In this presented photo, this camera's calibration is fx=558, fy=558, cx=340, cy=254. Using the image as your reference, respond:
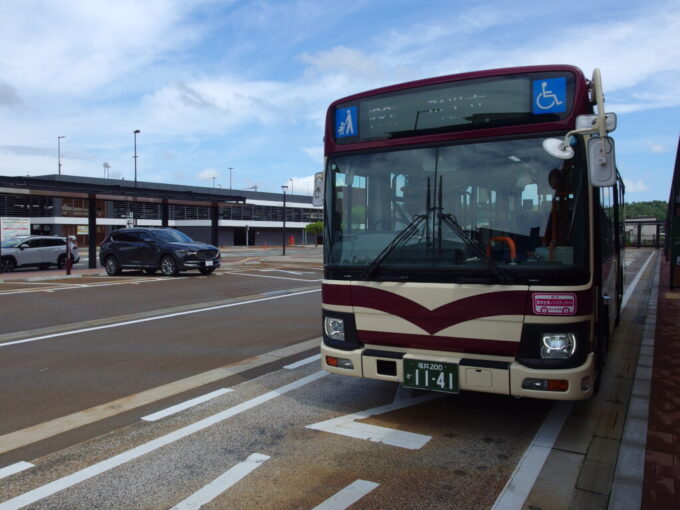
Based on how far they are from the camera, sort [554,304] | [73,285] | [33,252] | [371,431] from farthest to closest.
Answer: [33,252], [73,285], [371,431], [554,304]

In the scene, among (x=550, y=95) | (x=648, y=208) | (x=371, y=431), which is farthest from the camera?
(x=648, y=208)

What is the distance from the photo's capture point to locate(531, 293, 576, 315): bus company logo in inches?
162

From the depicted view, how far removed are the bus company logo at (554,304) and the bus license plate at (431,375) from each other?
78 centimetres

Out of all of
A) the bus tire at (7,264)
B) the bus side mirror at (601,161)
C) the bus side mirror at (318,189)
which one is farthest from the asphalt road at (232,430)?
the bus tire at (7,264)

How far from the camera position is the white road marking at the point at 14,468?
12.7 ft

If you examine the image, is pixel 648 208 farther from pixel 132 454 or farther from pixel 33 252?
pixel 132 454

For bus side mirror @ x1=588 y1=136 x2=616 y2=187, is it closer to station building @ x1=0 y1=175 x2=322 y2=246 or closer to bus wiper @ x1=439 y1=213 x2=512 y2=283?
bus wiper @ x1=439 y1=213 x2=512 y2=283

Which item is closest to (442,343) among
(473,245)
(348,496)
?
(473,245)

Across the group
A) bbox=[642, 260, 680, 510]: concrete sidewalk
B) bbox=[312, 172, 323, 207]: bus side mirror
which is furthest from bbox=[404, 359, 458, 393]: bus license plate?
bbox=[312, 172, 323, 207]: bus side mirror

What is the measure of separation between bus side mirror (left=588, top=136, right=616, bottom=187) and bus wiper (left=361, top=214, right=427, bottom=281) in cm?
131

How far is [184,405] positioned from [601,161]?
4264 mm

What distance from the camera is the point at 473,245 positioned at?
444cm

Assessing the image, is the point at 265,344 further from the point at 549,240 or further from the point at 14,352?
the point at 549,240

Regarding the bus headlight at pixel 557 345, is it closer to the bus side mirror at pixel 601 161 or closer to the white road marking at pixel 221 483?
the bus side mirror at pixel 601 161
